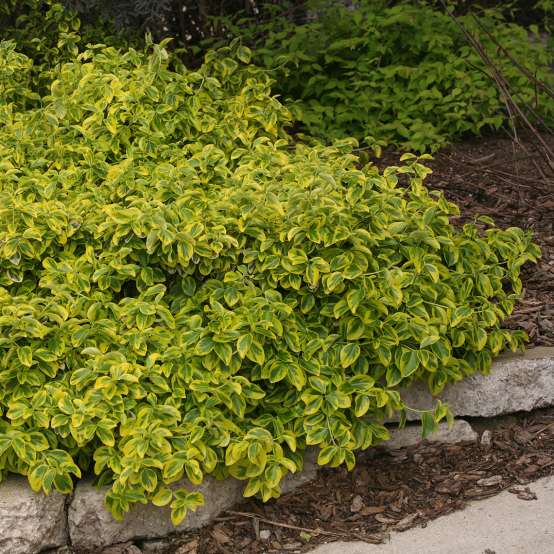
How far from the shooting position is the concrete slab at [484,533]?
2812 mm

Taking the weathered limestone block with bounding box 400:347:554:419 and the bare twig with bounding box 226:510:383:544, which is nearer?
the bare twig with bounding box 226:510:383:544

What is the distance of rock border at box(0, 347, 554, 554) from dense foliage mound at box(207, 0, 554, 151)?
1.83 m

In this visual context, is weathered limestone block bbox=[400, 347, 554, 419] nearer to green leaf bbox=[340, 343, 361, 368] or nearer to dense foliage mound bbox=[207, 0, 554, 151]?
green leaf bbox=[340, 343, 361, 368]

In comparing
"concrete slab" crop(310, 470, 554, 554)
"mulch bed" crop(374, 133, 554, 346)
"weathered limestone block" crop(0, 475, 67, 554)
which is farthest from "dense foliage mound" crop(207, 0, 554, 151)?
"weathered limestone block" crop(0, 475, 67, 554)

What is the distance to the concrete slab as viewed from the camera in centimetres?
281

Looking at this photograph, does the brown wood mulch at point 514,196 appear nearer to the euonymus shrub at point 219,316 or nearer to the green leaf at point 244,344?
the euonymus shrub at point 219,316

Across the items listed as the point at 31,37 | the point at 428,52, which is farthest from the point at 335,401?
the point at 31,37

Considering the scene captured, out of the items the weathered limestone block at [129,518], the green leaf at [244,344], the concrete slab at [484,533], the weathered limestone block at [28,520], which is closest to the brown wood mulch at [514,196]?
the concrete slab at [484,533]

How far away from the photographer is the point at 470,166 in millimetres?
4906

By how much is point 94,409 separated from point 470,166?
2881 mm

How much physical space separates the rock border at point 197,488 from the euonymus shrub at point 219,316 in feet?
0.26

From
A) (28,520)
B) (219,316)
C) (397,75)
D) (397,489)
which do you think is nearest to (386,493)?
(397,489)

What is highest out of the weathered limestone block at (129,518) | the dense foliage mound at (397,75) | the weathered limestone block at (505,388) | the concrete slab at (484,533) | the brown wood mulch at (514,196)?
the dense foliage mound at (397,75)

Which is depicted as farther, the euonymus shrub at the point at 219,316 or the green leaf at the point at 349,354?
the green leaf at the point at 349,354
